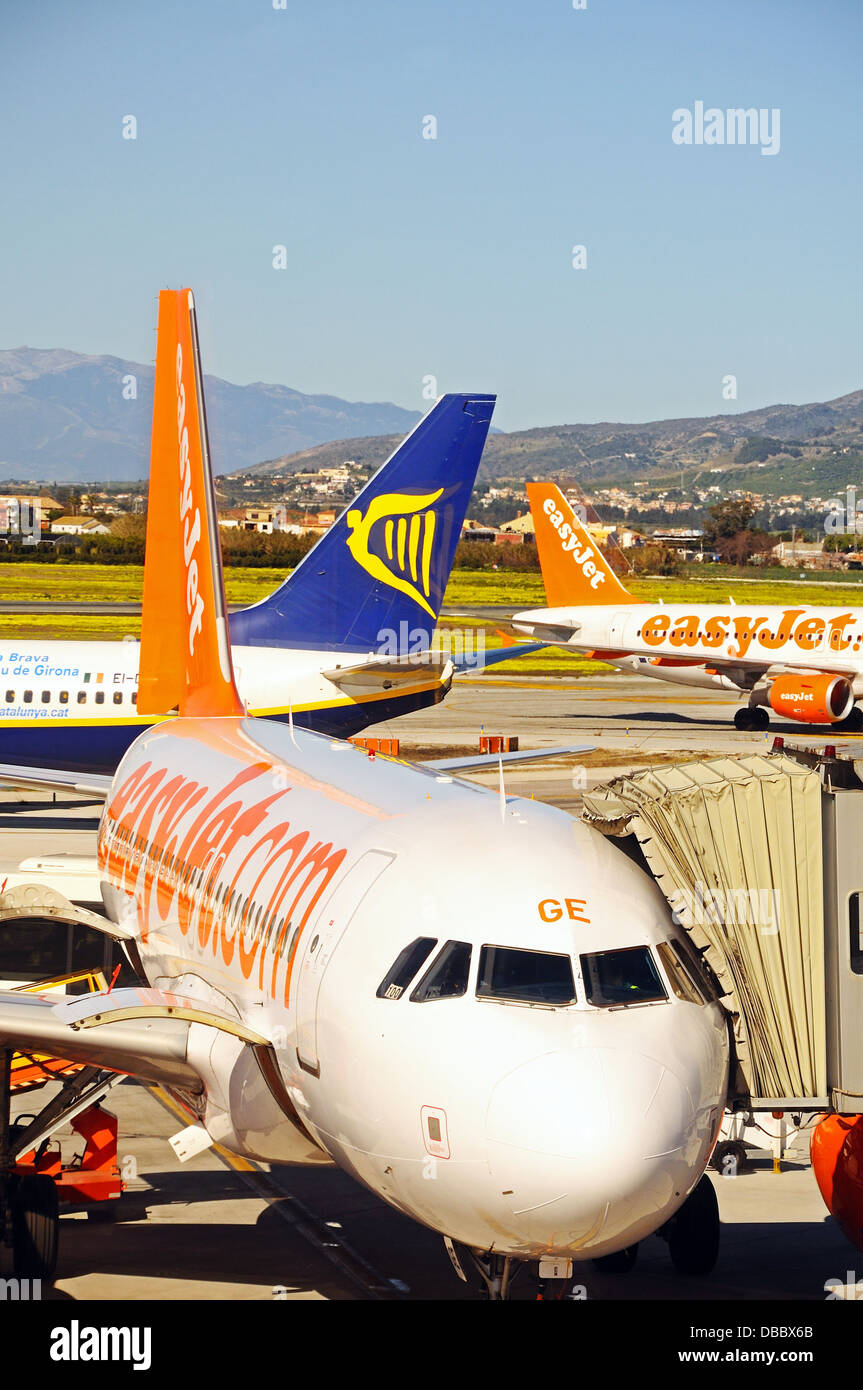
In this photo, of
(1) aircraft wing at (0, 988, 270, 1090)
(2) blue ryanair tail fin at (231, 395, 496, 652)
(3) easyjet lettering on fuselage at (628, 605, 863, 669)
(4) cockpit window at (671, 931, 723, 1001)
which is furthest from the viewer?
(3) easyjet lettering on fuselage at (628, 605, 863, 669)

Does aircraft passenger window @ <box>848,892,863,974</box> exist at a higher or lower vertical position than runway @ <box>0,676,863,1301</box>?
higher

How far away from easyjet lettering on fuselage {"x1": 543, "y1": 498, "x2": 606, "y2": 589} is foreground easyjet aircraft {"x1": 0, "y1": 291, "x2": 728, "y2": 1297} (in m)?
51.3

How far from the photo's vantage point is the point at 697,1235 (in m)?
14.9

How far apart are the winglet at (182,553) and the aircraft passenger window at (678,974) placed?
12420 mm

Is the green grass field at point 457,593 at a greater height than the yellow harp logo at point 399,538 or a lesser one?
lesser

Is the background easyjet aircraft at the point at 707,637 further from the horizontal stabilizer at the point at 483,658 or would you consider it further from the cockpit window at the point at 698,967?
the cockpit window at the point at 698,967

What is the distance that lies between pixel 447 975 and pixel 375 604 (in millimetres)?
24066

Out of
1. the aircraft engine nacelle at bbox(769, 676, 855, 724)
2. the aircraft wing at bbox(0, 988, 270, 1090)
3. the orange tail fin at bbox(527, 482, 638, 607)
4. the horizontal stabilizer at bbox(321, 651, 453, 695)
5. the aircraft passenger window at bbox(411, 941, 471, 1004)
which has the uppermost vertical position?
the orange tail fin at bbox(527, 482, 638, 607)

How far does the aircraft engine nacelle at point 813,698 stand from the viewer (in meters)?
55.4

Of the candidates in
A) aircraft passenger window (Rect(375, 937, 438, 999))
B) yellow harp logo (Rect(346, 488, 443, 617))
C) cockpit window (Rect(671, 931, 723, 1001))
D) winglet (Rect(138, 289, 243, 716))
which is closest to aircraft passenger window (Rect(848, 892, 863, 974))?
cockpit window (Rect(671, 931, 723, 1001))

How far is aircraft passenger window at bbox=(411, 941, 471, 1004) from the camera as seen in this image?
10609 millimetres

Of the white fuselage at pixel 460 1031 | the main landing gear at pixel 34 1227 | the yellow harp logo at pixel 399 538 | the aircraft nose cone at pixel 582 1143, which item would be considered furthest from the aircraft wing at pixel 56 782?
the aircraft nose cone at pixel 582 1143

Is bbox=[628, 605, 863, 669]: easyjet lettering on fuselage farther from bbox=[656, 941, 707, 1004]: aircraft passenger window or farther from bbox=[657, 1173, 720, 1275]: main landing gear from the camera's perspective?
bbox=[656, 941, 707, 1004]: aircraft passenger window
